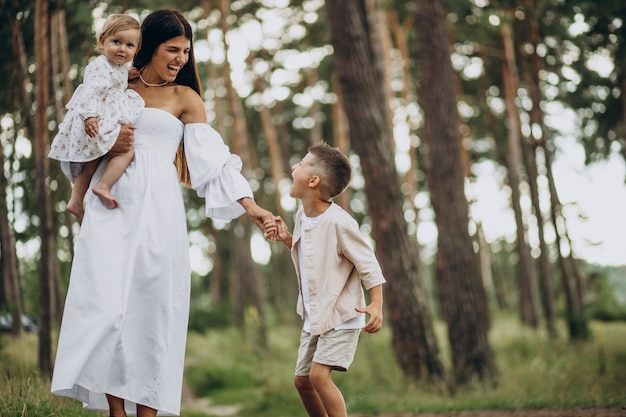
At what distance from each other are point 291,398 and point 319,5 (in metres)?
14.0

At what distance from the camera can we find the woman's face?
4324mm

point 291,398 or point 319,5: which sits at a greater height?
point 319,5

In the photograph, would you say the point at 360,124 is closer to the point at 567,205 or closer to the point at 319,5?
the point at 319,5

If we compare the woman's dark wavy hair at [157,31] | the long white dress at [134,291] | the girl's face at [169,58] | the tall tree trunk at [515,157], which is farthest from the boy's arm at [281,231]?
the tall tree trunk at [515,157]

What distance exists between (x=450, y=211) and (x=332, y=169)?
6574 mm

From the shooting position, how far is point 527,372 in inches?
452

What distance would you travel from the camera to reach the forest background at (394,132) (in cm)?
957

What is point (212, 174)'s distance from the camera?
4.46 meters

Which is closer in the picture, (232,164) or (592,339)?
(232,164)

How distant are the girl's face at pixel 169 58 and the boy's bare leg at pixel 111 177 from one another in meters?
0.54

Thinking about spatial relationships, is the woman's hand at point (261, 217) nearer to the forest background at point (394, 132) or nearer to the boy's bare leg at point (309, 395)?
the boy's bare leg at point (309, 395)

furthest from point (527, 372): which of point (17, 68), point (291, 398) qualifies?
point (17, 68)

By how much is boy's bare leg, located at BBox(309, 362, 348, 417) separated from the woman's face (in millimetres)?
1891

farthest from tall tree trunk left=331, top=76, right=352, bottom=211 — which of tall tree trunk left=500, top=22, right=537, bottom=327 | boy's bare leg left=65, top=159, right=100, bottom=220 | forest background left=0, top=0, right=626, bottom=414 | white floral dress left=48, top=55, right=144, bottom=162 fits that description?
white floral dress left=48, top=55, right=144, bottom=162
